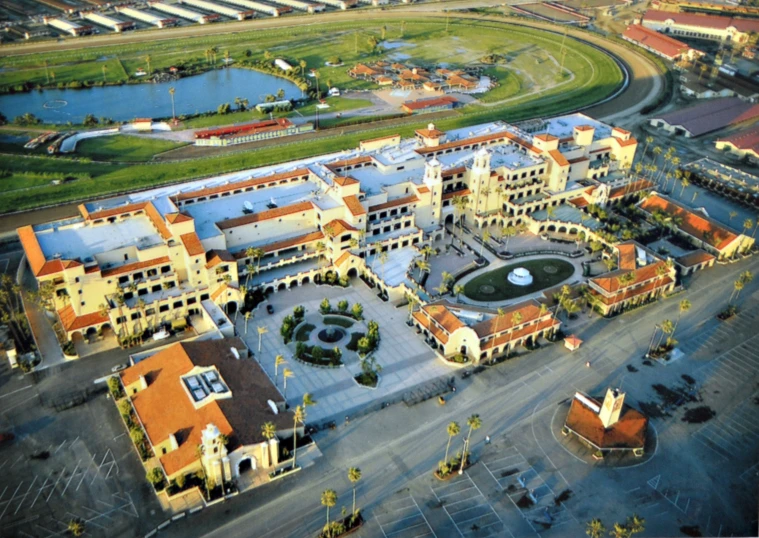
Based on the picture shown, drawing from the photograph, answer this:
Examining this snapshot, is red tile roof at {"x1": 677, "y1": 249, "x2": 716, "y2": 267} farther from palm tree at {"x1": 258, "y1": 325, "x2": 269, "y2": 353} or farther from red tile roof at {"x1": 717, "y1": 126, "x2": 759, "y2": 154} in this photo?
palm tree at {"x1": 258, "y1": 325, "x2": 269, "y2": 353}

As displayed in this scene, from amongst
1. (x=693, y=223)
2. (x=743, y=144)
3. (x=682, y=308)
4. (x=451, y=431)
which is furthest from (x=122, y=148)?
(x=743, y=144)

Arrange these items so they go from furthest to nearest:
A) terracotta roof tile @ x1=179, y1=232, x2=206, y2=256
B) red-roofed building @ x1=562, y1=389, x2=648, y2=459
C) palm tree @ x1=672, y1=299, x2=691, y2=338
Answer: palm tree @ x1=672, y1=299, x2=691, y2=338, terracotta roof tile @ x1=179, y1=232, x2=206, y2=256, red-roofed building @ x1=562, y1=389, x2=648, y2=459

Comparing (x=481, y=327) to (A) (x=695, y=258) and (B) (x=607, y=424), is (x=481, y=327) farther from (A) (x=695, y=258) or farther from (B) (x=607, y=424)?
(A) (x=695, y=258)

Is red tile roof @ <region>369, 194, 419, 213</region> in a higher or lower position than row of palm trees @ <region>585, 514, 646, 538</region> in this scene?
higher

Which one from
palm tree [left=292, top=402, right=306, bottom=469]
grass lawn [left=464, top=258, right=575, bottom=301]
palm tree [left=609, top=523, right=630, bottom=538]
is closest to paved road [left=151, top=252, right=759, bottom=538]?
palm tree [left=292, top=402, right=306, bottom=469]

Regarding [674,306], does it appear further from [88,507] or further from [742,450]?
[88,507]

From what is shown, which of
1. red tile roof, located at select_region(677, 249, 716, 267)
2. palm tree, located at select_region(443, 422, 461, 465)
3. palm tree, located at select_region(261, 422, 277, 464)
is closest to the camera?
palm tree, located at select_region(261, 422, 277, 464)

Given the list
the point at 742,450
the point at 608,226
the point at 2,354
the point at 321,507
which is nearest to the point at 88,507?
the point at 321,507
